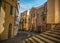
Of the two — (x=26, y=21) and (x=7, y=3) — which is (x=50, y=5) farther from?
(x=26, y=21)

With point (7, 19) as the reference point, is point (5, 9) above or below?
above

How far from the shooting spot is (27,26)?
4272cm

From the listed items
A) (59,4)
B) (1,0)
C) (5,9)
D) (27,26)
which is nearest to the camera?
(59,4)

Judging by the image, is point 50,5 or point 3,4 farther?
point 3,4

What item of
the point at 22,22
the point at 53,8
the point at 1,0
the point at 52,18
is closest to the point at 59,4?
the point at 53,8

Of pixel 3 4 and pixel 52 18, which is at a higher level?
pixel 3 4

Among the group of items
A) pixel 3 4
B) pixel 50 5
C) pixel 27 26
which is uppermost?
pixel 3 4

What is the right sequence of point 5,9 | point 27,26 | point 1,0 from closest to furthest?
point 1,0 → point 5,9 → point 27,26

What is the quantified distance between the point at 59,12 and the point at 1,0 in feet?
27.6

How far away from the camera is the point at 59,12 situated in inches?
360

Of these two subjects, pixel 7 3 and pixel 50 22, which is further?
pixel 7 3

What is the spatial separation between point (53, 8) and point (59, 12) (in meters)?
0.62

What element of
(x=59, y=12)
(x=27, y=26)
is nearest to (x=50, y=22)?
(x=59, y=12)

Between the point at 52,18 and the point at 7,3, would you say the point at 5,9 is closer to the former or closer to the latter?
the point at 7,3
